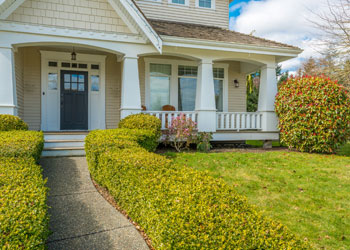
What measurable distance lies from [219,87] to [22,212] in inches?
373

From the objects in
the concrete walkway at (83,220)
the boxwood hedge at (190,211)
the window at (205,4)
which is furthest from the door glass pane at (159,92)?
the boxwood hedge at (190,211)

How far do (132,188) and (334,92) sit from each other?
7.09 m

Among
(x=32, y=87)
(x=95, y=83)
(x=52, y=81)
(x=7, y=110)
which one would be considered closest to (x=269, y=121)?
(x=95, y=83)

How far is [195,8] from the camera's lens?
10.9 m

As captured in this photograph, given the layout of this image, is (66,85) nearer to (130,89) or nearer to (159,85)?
(130,89)

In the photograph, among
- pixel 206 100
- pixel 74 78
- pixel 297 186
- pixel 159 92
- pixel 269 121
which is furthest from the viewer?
pixel 159 92

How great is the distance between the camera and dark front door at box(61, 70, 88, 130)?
8.77 meters

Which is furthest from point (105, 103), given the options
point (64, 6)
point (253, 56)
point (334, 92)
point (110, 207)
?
point (334, 92)

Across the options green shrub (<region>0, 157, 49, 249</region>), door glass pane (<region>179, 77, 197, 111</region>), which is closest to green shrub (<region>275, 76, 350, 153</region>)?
door glass pane (<region>179, 77, 197, 111</region>)

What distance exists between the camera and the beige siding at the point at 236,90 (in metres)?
10.8

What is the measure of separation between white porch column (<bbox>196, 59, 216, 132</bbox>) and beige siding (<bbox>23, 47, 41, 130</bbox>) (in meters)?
5.46

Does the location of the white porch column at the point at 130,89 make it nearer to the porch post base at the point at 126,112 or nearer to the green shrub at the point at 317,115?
the porch post base at the point at 126,112

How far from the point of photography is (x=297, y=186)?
4.73 metres

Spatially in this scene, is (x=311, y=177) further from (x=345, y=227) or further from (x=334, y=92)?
(x=334, y=92)
